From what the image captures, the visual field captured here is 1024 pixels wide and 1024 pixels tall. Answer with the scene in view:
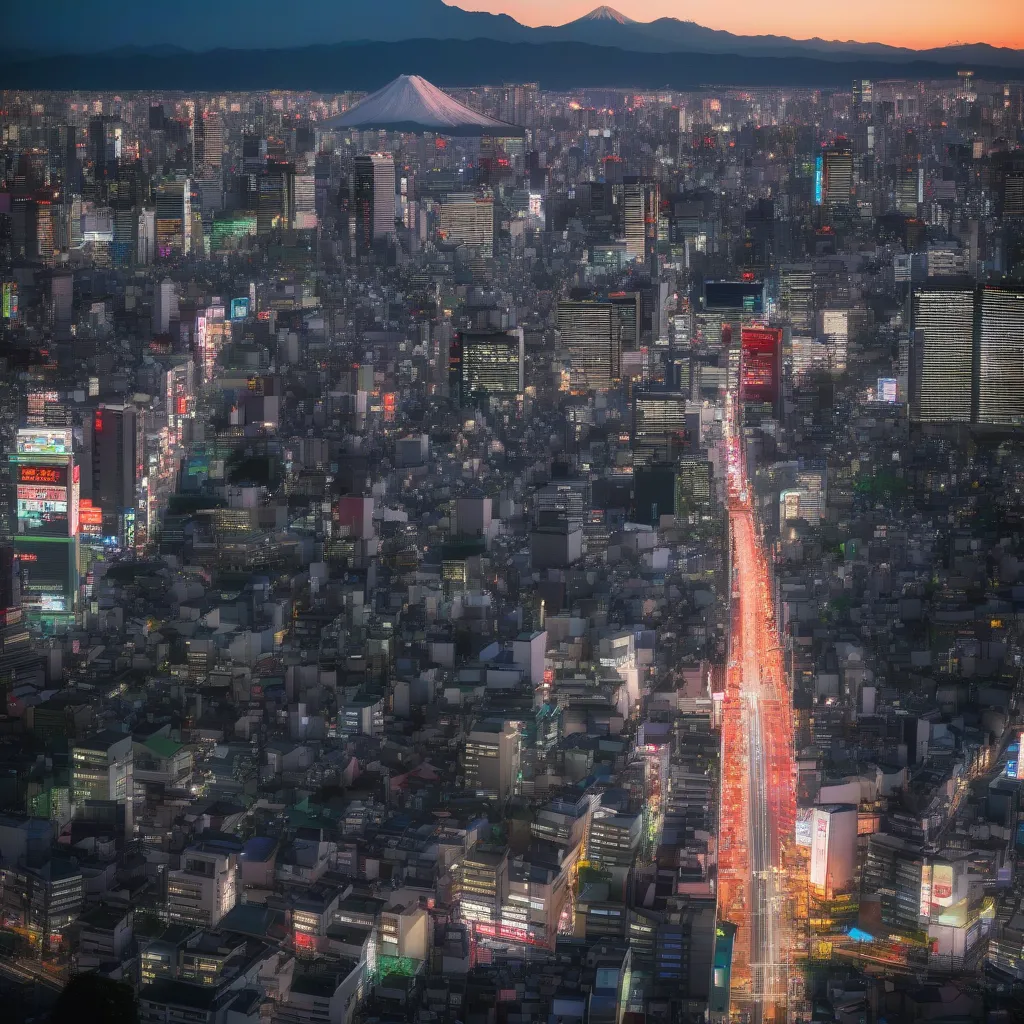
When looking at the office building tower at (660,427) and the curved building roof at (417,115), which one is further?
the curved building roof at (417,115)

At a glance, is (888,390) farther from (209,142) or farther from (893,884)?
(893,884)

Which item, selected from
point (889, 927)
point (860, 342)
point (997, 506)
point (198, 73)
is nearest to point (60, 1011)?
point (889, 927)

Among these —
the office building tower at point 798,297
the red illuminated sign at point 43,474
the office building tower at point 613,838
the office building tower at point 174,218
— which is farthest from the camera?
the office building tower at point 174,218

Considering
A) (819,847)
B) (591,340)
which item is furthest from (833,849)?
(591,340)

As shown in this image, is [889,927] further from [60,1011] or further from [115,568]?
[115,568]

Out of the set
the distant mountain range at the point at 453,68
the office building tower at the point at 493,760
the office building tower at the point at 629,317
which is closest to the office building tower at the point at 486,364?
the office building tower at the point at 629,317

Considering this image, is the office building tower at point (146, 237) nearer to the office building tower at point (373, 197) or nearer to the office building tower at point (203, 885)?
the office building tower at point (373, 197)

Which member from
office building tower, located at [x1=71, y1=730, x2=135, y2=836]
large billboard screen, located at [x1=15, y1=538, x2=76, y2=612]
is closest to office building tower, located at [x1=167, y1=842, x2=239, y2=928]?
office building tower, located at [x1=71, y1=730, x2=135, y2=836]

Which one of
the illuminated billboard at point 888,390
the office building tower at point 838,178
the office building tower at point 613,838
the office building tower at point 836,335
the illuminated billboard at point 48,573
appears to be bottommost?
the office building tower at point 613,838
